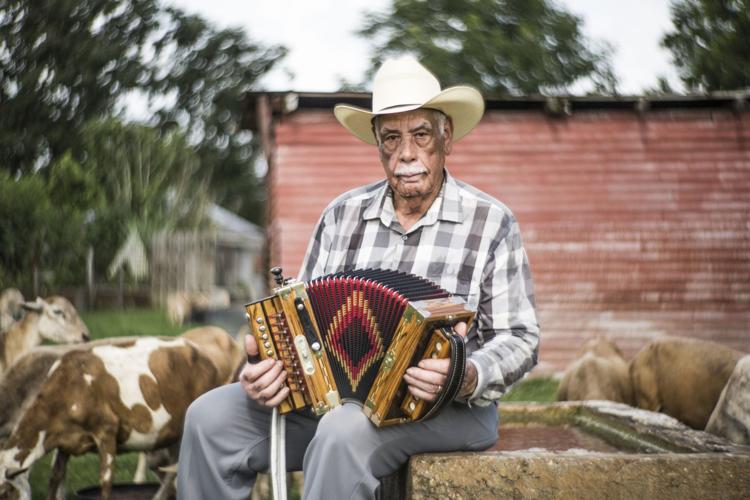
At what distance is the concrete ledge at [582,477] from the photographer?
2936 mm

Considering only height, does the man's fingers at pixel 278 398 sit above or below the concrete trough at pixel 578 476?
above

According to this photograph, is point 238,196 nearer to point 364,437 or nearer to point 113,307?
point 113,307

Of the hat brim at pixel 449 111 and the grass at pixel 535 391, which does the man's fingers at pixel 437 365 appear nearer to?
the hat brim at pixel 449 111

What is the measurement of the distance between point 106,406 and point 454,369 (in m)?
2.97

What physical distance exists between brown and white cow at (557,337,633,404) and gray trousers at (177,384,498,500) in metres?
3.82

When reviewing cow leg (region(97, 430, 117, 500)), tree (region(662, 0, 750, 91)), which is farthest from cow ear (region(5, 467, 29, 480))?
tree (region(662, 0, 750, 91))

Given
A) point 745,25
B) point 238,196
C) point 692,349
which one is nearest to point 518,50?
point 745,25

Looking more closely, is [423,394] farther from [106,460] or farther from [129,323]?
[129,323]

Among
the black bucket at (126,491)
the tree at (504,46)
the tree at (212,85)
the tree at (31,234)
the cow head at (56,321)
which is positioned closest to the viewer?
the black bucket at (126,491)

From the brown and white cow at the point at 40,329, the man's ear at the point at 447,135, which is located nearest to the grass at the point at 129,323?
Answer: the brown and white cow at the point at 40,329

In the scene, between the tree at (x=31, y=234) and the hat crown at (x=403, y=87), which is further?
the tree at (x=31, y=234)

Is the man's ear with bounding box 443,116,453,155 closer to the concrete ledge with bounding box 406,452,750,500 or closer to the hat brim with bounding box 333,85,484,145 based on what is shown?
the hat brim with bounding box 333,85,484,145

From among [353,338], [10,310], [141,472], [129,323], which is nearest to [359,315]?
[353,338]

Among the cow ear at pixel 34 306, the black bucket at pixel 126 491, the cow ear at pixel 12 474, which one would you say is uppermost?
the cow ear at pixel 34 306
